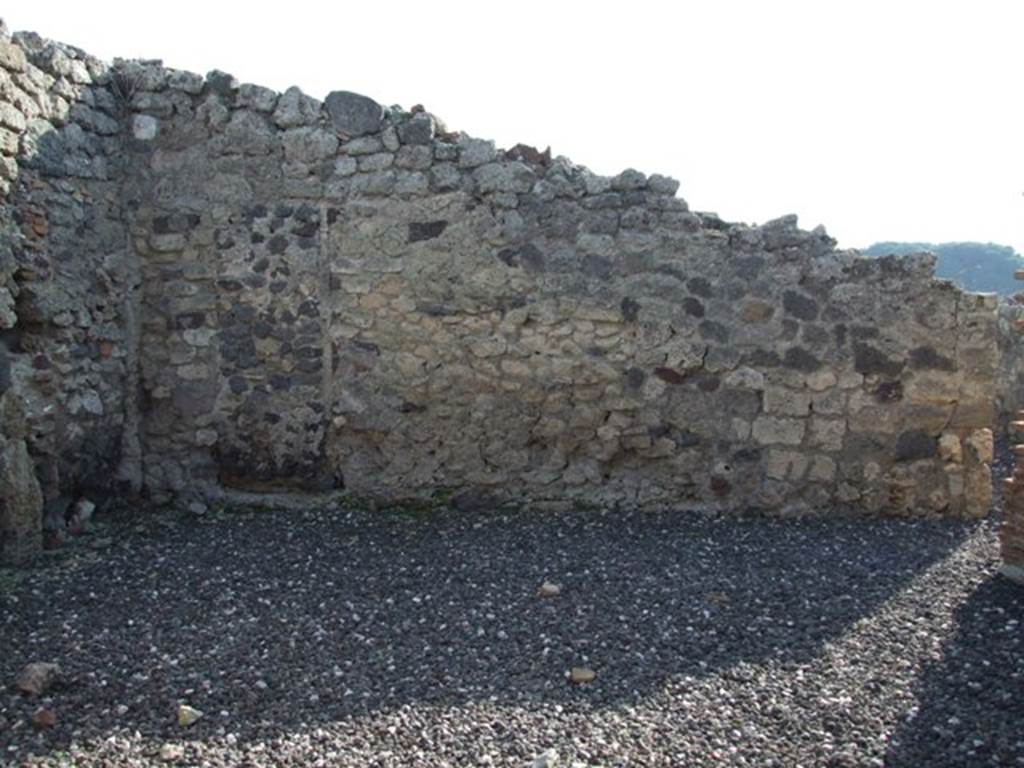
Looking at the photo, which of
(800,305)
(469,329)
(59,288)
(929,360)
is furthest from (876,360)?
(59,288)

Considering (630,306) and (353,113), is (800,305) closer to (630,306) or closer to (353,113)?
(630,306)

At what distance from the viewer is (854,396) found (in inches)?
240

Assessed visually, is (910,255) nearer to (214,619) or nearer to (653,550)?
(653,550)

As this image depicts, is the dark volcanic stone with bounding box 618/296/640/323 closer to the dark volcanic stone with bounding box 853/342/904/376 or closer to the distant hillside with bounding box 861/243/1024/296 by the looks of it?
the dark volcanic stone with bounding box 853/342/904/376

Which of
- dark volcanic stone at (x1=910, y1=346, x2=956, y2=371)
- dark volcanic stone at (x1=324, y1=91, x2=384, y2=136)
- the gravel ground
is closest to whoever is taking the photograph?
the gravel ground

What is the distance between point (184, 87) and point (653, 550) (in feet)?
13.3

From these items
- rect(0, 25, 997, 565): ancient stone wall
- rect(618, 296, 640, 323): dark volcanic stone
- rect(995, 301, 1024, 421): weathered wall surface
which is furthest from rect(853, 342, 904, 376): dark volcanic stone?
rect(995, 301, 1024, 421): weathered wall surface

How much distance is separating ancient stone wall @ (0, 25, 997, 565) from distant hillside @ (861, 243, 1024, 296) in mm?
13666

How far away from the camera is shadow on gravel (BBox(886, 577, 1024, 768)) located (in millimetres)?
3301

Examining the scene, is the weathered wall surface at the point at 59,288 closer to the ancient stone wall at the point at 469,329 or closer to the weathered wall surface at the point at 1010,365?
the ancient stone wall at the point at 469,329

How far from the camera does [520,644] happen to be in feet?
14.0

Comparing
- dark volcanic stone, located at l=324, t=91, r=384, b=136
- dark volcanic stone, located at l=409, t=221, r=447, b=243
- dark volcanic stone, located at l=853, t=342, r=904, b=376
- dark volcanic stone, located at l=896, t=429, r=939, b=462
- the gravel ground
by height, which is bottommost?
the gravel ground

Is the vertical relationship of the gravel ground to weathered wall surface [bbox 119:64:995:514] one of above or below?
below

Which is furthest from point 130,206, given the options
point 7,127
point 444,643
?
point 444,643
